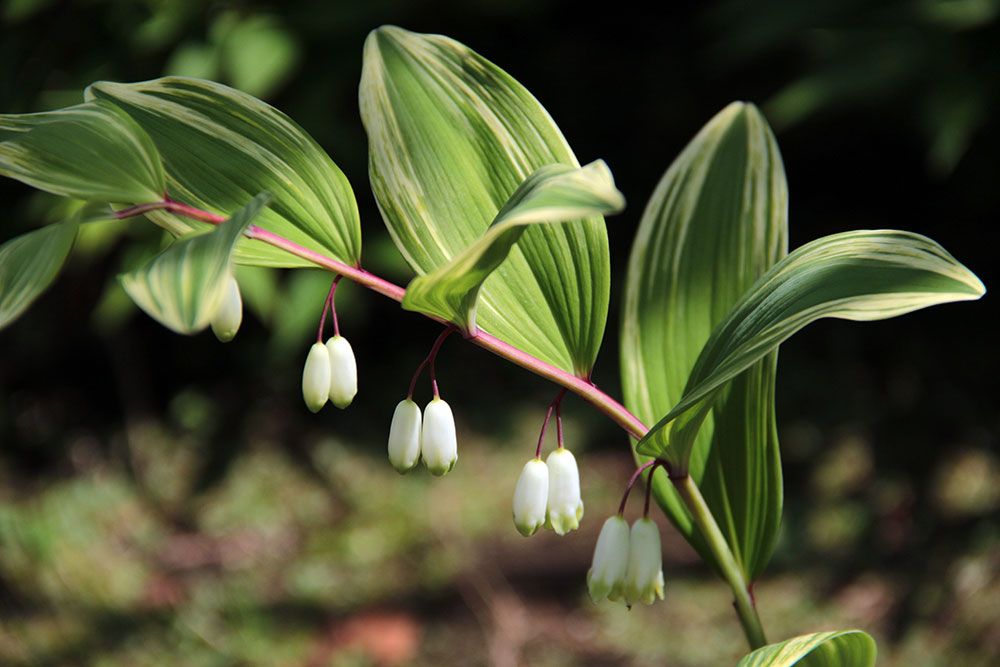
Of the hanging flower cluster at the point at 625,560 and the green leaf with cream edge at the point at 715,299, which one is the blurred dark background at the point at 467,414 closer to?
the green leaf with cream edge at the point at 715,299

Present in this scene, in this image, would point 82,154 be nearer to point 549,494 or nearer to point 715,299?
point 549,494

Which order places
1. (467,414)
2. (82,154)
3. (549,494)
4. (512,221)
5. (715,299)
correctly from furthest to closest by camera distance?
1. (467,414)
2. (715,299)
3. (549,494)
4. (82,154)
5. (512,221)

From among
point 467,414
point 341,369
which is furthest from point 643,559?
point 467,414

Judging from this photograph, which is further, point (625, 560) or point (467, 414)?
point (467, 414)

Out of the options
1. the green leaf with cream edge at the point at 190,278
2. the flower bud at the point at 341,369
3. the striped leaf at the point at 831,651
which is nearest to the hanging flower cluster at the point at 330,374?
the flower bud at the point at 341,369

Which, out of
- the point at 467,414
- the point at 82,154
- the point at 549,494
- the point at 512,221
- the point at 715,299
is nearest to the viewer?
the point at 512,221

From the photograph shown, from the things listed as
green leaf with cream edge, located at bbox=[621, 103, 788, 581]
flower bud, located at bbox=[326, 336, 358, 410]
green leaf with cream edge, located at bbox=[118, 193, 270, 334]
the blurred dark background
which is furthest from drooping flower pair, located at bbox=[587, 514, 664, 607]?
the blurred dark background

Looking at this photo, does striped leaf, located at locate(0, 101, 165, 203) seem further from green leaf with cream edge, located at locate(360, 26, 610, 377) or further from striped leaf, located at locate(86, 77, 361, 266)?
green leaf with cream edge, located at locate(360, 26, 610, 377)
